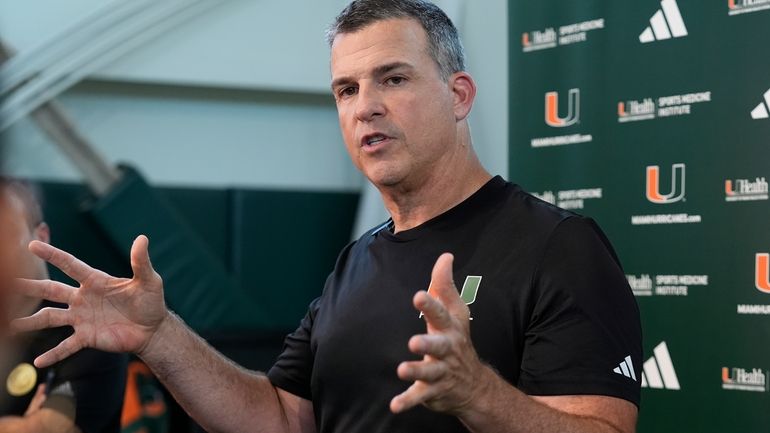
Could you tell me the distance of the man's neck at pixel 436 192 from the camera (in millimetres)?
2150

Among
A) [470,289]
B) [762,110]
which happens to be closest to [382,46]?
[470,289]

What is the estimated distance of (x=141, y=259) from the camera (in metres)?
1.85

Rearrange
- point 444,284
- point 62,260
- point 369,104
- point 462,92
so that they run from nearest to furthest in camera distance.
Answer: point 444,284 → point 62,260 → point 369,104 → point 462,92

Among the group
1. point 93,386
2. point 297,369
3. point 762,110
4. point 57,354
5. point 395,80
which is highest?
point 395,80

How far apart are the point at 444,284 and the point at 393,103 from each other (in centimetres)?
64

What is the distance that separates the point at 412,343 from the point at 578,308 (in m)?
0.50

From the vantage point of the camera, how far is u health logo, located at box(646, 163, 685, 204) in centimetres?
305

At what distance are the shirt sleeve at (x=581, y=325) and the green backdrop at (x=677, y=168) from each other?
1139 millimetres

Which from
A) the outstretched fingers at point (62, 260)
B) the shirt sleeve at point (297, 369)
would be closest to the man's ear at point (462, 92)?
the shirt sleeve at point (297, 369)

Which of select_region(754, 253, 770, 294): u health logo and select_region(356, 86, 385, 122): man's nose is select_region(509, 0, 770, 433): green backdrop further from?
select_region(356, 86, 385, 122): man's nose

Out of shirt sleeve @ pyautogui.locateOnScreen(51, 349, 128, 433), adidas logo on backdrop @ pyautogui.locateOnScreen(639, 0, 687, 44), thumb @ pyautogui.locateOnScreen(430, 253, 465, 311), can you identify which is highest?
adidas logo on backdrop @ pyautogui.locateOnScreen(639, 0, 687, 44)

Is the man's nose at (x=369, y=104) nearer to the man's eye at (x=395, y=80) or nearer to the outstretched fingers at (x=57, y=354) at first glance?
the man's eye at (x=395, y=80)

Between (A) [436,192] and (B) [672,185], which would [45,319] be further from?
(B) [672,185]

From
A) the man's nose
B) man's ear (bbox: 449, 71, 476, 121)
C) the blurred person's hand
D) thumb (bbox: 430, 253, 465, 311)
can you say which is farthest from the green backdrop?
the blurred person's hand
